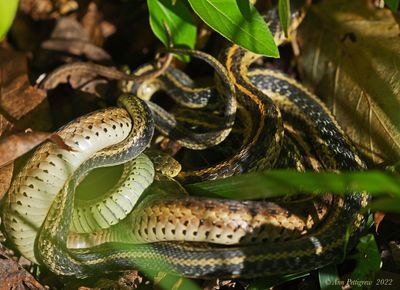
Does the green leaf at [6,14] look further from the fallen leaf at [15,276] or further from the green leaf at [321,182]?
the fallen leaf at [15,276]

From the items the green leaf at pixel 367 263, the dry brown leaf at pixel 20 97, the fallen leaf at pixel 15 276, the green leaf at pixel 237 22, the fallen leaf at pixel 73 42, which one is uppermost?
the green leaf at pixel 237 22

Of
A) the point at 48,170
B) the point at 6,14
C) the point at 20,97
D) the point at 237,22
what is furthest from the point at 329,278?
the point at 20,97

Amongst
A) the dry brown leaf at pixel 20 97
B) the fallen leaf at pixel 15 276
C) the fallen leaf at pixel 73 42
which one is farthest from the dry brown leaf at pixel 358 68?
the fallen leaf at pixel 15 276

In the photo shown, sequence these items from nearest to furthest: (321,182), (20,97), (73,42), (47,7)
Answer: (321,182), (20,97), (73,42), (47,7)

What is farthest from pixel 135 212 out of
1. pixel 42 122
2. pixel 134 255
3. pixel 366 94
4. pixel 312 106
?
pixel 366 94

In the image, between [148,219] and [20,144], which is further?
[148,219]

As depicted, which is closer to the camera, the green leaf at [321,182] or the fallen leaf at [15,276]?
the green leaf at [321,182]

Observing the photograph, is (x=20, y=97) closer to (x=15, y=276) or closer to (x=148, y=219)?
(x=15, y=276)
